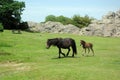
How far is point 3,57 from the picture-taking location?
3092cm

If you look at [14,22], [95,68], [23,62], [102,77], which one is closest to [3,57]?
[23,62]

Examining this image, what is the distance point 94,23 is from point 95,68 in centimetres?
5841

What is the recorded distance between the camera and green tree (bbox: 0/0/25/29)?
230ft

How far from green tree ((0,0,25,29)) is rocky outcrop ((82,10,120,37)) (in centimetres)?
1510

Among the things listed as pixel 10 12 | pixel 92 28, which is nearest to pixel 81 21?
pixel 92 28

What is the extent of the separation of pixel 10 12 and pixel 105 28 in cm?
2208

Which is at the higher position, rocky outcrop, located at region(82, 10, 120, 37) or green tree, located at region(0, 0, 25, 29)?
green tree, located at region(0, 0, 25, 29)

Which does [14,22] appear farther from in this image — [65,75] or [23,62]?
[65,75]

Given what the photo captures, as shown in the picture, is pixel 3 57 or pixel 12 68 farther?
pixel 3 57

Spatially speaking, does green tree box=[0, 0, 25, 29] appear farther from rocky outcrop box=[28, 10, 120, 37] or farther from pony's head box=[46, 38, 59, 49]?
pony's head box=[46, 38, 59, 49]

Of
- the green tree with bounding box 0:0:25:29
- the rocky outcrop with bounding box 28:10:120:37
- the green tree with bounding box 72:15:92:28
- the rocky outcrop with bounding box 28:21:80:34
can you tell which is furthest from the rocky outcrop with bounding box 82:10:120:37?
the green tree with bounding box 72:15:92:28

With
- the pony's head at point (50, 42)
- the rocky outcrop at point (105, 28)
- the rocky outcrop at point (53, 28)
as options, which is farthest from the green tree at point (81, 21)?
the pony's head at point (50, 42)

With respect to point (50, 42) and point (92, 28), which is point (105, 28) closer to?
point (92, 28)

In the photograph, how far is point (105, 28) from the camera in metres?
77.0
